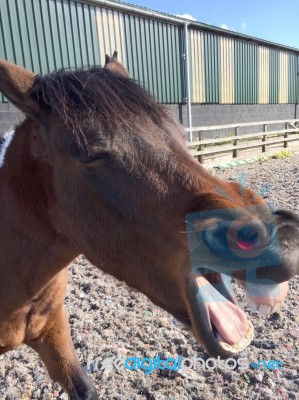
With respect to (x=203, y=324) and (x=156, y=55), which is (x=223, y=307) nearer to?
(x=203, y=324)

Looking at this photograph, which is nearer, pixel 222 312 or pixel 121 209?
pixel 222 312

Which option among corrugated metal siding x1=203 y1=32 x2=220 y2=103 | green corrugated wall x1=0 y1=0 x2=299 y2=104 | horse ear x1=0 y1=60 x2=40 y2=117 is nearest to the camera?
horse ear x1=0 y1=60 x2=40 y2=117

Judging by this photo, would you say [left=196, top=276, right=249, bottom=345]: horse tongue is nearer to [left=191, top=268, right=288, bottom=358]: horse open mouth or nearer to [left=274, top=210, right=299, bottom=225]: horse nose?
[left=191, top=268, right=288, bottom=358]: horse open mouth

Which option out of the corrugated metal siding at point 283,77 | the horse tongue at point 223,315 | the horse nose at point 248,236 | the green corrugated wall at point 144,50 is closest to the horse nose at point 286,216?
the horse nose at point 248,236

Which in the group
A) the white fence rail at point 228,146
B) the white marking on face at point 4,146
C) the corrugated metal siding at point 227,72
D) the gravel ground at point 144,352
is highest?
the corrugated metal siding at point 227,72

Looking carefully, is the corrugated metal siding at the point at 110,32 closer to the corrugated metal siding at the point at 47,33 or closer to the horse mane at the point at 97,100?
the corrugated metal siding at the point at 47,33

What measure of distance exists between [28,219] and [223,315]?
1145 mm

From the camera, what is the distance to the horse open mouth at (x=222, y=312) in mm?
1409

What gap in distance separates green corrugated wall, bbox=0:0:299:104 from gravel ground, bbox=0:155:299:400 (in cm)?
482

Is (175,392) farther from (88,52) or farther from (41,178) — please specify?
(88,52)

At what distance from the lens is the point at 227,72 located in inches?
653

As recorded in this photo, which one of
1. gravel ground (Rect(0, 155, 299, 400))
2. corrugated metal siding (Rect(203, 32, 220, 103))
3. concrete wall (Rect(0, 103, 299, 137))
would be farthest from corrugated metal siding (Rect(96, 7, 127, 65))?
gravel ground (Rect(0, 155, 299, 400))

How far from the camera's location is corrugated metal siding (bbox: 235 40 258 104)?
56.7 feet

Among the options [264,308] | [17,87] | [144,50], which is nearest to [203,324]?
[264,308]
